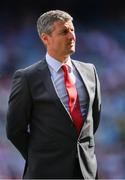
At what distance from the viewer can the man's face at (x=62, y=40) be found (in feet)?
10.2

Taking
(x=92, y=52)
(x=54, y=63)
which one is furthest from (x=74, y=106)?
(x=92, y=52)

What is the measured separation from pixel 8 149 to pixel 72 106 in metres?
1.96

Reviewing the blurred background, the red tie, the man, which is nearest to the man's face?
the man

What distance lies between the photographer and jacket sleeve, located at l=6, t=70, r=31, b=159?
3076mm

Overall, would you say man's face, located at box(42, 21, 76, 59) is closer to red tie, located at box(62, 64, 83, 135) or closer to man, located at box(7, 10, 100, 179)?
man, located at box(7, 10, 100, 179)

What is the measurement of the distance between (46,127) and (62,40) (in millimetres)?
461

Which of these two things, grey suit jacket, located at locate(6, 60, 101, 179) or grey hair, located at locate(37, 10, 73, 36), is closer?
grey suit jacket, located at locate(6, 60, 101, 179)

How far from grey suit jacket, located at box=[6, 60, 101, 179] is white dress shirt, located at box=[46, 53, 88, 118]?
0.02m

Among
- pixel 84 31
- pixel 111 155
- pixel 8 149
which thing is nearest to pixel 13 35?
pixel 84 31

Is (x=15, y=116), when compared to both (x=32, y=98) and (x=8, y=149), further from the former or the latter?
(x=8, y=149)

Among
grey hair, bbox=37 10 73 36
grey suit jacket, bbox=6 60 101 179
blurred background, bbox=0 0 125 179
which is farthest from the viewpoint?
blurred background, bbox=0 0 125 179

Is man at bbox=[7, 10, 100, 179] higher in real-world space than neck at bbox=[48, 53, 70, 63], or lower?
lower

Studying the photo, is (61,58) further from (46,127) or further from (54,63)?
(46,127)

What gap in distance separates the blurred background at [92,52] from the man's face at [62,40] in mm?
1771
